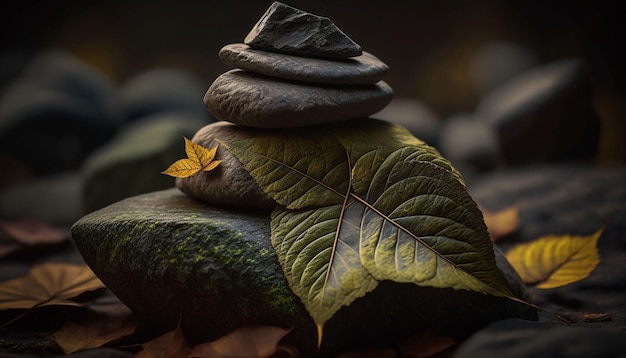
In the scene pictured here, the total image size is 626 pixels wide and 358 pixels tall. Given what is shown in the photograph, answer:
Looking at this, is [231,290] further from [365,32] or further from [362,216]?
[365,32]

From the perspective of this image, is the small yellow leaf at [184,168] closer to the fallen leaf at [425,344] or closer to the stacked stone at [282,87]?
the stacked stone at [282,87]

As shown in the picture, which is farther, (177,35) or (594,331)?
(177,35)

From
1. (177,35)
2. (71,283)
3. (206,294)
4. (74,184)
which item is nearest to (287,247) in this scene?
(206,294)

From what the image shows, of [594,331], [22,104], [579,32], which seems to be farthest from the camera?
[579,32]

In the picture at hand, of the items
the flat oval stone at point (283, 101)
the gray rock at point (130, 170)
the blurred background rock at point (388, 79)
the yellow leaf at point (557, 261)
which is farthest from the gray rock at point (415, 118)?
the flat oval stone at point (283, 101)

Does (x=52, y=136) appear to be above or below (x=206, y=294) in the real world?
below

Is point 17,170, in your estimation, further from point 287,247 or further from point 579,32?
point 579,32

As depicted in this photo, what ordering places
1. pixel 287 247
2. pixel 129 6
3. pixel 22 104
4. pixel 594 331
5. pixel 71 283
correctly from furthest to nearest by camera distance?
pixel 129 6, pixel 22 104, pixel 71 283, pixel 287 247, pixel 594 331
